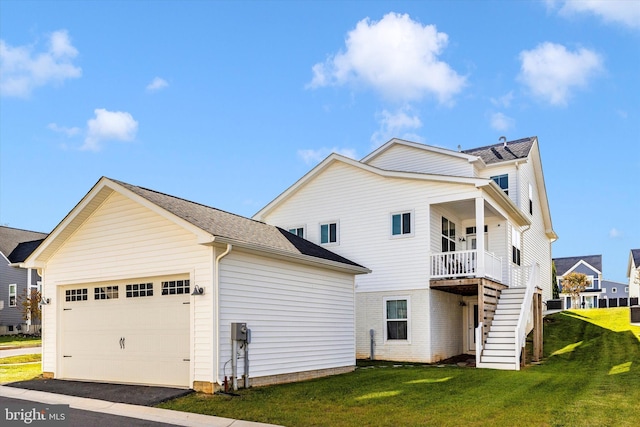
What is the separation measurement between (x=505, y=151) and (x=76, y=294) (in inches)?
752

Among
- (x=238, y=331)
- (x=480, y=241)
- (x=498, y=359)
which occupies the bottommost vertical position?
(x=498, y=359)

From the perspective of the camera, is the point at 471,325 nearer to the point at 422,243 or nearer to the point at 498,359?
the point at 422,243

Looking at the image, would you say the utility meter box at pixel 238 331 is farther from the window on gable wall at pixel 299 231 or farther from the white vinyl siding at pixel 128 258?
the window on gable wall at pixel 299 231

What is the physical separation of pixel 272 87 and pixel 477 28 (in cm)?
753

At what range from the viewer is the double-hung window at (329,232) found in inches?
864

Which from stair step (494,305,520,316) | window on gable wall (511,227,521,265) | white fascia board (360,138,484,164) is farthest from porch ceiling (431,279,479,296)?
white fascia board (360,138,484,164)

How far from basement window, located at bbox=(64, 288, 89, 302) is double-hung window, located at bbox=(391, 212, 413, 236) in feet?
33.3

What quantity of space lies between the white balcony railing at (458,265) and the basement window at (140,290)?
374 inches

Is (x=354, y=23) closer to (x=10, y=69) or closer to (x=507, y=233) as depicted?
(x=507, y=233)

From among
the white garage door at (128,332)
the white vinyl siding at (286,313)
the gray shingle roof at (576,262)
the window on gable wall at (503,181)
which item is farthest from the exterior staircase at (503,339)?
the gray shingle roof at (576,262)

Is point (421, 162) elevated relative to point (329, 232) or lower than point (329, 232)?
elevated

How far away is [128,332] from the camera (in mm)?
13961

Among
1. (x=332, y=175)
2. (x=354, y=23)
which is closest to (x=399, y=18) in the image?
(x=354, y=23)

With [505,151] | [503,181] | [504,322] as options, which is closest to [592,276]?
[505,151]
